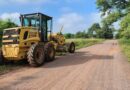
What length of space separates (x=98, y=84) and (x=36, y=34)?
661 centimetres

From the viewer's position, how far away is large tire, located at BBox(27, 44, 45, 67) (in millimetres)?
13297

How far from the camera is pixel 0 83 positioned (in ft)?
30.6

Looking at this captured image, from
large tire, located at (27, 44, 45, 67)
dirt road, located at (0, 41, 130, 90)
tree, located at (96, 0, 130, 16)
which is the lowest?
dirt road, located at (0, 41, 130, 90)

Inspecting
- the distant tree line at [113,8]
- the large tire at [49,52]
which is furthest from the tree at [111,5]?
the large tire at [49,52]

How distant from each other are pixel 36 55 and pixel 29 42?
35.8 inches

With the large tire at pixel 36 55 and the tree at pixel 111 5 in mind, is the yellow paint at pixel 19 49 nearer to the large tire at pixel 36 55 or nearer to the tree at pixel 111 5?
the large tire at pixel 36 55

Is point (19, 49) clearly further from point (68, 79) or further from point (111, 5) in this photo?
point (111, 5)

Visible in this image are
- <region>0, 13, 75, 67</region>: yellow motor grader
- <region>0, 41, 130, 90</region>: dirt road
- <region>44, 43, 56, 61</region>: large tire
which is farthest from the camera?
<region>44, 43, 56, 61</region>: large tire

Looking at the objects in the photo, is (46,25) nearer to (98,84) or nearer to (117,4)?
(98,84)

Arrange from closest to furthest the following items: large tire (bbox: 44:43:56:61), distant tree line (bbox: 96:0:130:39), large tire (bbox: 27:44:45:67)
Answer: large tire (bbox: 27:44:45:67), large tire (bbox: 44:43:56:61), distant tree line (bbox: 96:0:130:39)

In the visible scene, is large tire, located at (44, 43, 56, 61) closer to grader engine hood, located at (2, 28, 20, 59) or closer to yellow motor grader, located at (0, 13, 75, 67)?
yellow motor grader, located at (0, 13, 75, 67)

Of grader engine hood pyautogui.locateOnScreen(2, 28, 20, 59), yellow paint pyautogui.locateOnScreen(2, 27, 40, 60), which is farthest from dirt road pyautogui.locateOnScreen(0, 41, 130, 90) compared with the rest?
grader engine hood pyautogui.locateOnScreen(2, 28, 20, 59)

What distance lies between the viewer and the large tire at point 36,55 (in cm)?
1330

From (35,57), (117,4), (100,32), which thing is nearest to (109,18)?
(117,4)
